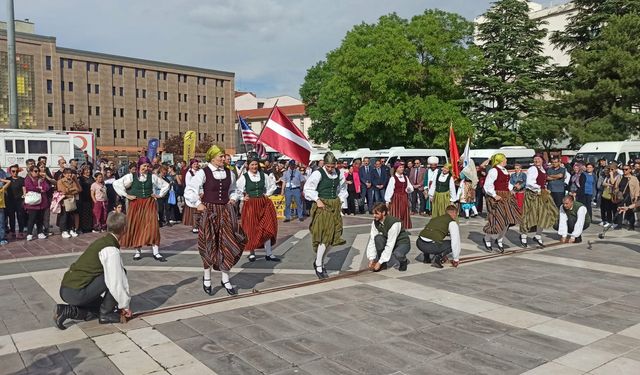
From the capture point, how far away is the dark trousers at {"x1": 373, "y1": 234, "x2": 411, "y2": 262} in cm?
836

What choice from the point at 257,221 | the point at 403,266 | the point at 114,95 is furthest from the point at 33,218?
the point at 114,95

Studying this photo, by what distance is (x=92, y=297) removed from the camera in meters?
5.64

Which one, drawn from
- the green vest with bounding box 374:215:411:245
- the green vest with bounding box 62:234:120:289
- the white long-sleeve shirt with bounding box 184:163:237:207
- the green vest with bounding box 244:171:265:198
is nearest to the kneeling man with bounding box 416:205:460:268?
the green vest with bounding box 374:215:411:245

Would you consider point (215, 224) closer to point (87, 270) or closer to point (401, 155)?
point (87, 270)

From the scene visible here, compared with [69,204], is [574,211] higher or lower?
lower

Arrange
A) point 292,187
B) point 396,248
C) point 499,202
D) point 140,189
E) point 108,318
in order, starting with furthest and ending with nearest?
point 292,187 < point 499,202 < point 140,189 < point 396,248 < point 108,318

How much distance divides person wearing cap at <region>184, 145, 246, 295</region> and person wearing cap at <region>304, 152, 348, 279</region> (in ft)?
4.15

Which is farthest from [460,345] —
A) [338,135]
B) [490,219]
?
[338,135]

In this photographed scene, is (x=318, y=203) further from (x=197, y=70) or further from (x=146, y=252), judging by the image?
(x=197, y=70)

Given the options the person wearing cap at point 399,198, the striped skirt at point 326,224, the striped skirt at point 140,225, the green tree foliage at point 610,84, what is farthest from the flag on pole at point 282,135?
the green tree foliage at point 610,84

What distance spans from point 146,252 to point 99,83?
6451cm

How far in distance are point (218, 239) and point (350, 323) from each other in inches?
88.2

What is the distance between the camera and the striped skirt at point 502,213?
10062 millimetres

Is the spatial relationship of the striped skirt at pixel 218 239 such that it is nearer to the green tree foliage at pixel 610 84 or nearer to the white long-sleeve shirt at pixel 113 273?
the white long-sleeve shirt at pixel 113 273
